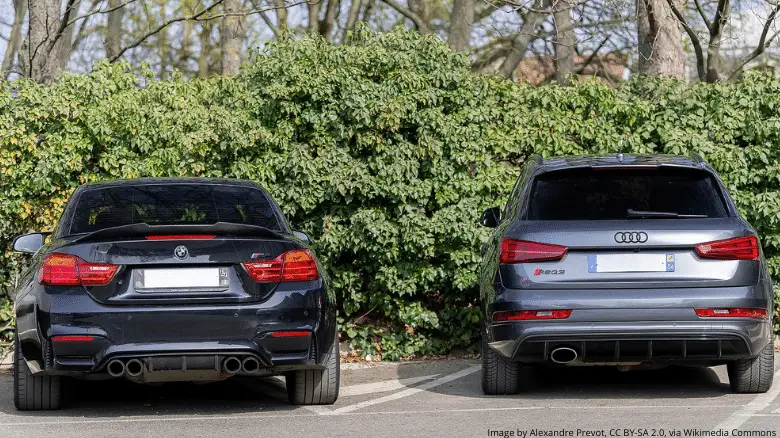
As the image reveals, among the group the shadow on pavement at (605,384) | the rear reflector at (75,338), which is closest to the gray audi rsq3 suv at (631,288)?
the shadow on pavement at (605,384)

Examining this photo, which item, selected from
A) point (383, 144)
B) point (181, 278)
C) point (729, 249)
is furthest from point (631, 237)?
point (383, 144)

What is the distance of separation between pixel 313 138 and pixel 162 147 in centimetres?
140

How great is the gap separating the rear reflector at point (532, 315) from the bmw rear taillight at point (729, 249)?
917 mm

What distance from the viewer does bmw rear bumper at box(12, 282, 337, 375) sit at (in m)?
7.18

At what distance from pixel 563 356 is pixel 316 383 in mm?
1581

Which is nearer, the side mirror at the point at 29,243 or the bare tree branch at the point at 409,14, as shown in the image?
the side mirror at the point at 29,243

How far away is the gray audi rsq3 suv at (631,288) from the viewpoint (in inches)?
300

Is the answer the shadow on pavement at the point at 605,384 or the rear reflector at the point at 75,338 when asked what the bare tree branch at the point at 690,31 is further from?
the rear reflector at the point at 75,338

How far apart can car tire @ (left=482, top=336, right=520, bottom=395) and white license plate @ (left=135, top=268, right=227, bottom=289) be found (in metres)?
2.00

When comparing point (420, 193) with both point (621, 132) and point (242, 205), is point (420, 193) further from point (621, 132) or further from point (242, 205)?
point (242, 205)

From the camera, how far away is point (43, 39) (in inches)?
598

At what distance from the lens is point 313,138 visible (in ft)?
38.1

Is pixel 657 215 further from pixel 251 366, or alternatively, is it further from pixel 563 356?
pixel 251 366

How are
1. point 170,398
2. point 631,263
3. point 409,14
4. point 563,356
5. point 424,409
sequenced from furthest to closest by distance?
point 409,14, point 170,398, point 424,409, point 563,356, point 631,263
